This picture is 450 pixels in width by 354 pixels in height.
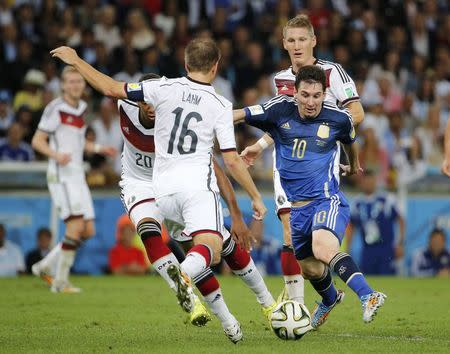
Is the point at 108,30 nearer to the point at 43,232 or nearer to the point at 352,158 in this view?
the point at 43,232

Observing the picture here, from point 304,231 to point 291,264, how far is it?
1.03 metres

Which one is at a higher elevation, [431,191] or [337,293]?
[337,293]

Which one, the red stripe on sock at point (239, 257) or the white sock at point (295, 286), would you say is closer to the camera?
the red stripe on sock at point (239, 257)

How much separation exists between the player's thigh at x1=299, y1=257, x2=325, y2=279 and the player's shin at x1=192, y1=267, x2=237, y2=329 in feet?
3.63

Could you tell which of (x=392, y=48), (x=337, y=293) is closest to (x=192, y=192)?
(x=337, y=293)

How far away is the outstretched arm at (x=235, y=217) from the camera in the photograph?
28.4 ft

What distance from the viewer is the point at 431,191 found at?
1838 centimetres

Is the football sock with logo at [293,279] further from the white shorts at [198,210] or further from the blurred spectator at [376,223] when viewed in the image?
the blurred spectator at [376,223]

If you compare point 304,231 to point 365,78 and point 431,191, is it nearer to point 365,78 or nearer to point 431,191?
point 431,191

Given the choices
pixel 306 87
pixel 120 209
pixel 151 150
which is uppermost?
pixel 306 87

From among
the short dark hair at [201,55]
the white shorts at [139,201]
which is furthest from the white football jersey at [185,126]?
the white shorts at [139,201]

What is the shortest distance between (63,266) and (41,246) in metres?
3.26

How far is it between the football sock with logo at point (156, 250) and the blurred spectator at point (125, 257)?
806 cm

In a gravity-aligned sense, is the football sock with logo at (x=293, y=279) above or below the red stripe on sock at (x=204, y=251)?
below
